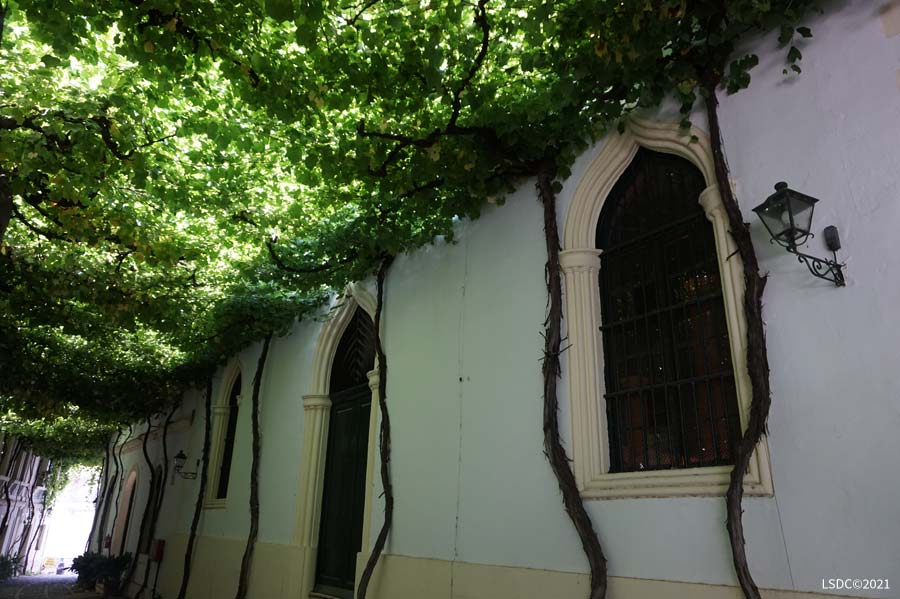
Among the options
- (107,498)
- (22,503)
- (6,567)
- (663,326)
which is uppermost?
(663,326)

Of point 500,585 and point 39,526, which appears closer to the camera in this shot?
point 500,585

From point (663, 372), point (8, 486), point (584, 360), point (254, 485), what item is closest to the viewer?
point (663, 372)

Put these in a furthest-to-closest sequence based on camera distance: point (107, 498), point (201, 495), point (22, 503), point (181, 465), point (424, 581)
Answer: point (22, 503), point (107, 498), point (181, 465), point (201, 495), point (424, 581)

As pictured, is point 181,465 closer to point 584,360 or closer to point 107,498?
point 584,360

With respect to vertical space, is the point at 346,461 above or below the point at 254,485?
above

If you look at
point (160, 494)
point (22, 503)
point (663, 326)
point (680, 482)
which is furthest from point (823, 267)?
point (22, 503)

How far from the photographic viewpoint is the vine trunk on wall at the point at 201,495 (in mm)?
10375

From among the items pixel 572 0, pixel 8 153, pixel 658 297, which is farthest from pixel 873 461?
pixel 8 153

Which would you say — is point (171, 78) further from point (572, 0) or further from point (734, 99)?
point (734, 99)

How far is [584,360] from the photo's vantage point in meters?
4.52

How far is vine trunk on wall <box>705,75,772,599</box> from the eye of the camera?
3252 millimetres

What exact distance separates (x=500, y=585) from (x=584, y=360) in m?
1.85

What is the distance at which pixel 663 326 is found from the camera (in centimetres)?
421

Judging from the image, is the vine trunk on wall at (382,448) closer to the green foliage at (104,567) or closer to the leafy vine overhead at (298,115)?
the leafy vine overhead at (298,115)
